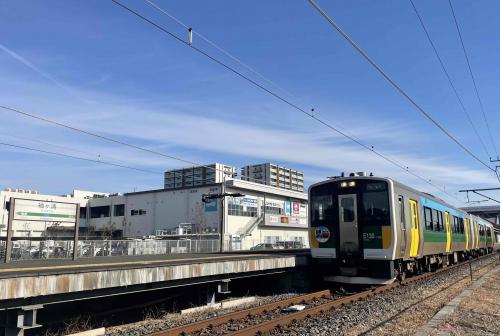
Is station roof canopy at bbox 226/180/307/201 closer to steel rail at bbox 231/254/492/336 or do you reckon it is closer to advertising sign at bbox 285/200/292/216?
advertising sign at bbox 285/200/292/216

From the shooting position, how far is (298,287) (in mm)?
16062

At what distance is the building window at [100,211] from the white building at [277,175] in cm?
2533

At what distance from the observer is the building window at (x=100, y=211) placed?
82.2m

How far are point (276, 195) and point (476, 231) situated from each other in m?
44.6

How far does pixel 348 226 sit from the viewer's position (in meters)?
15.0

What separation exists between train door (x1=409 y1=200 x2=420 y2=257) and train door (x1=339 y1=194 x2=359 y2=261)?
95.6 inches

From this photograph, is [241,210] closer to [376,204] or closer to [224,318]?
[376,204]

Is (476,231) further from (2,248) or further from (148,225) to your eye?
(148,225)

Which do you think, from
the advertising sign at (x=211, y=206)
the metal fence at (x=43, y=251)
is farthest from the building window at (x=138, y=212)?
the metal fence at (x=43, y=251)

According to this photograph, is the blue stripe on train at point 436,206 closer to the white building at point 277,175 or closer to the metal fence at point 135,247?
the metal fence at point 135,247

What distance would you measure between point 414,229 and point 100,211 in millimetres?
75383

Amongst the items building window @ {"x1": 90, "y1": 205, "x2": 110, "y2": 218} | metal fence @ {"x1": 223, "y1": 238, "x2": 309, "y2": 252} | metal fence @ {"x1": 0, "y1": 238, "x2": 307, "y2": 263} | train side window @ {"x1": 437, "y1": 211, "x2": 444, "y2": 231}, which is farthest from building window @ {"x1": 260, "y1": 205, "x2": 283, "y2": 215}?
train side window @ {"x1": 437, "y1": 211, "x2": 444, "y2": 231}

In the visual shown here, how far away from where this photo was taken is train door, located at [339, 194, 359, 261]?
1477 centimetres

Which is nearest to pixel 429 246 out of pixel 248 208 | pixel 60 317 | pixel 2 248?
pixel 60 317
